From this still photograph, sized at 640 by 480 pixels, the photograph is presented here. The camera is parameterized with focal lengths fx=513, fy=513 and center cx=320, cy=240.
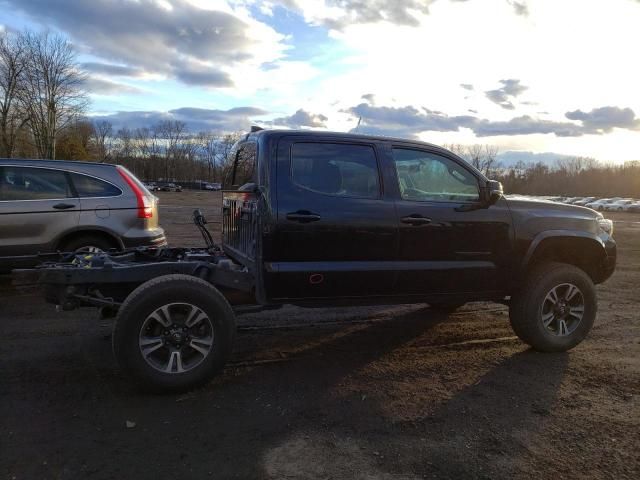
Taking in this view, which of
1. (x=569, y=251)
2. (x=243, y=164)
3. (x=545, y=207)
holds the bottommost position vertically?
(x=569, y=251)

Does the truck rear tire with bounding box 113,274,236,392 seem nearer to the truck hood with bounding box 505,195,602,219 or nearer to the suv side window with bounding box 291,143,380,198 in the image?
the suv side window with bounding box 291,143,380,198

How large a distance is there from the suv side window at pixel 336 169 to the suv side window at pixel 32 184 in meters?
4.01

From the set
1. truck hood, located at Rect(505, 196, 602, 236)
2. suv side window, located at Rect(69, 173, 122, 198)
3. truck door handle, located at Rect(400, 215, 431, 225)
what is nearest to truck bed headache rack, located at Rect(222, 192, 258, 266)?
truck door handle, located at Rect(400, 215, 431, 225)

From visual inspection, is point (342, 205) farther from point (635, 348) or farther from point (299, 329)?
point (635, 348)

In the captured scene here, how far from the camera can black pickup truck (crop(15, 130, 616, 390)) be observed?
407cm

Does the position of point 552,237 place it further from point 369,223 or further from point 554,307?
point 369,223

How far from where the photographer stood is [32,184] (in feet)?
22.3

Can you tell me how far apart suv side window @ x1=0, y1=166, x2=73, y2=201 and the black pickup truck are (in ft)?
5.81

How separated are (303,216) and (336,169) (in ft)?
1.93

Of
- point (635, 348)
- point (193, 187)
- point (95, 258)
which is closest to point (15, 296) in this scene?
point (95, 258)

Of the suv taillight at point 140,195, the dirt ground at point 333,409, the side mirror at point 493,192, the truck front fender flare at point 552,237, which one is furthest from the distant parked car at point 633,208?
the suv taillight at point 140,195

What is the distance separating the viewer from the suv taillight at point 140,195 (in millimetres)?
7109

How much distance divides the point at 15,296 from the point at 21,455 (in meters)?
4.56

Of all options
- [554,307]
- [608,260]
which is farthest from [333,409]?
[608,260]
